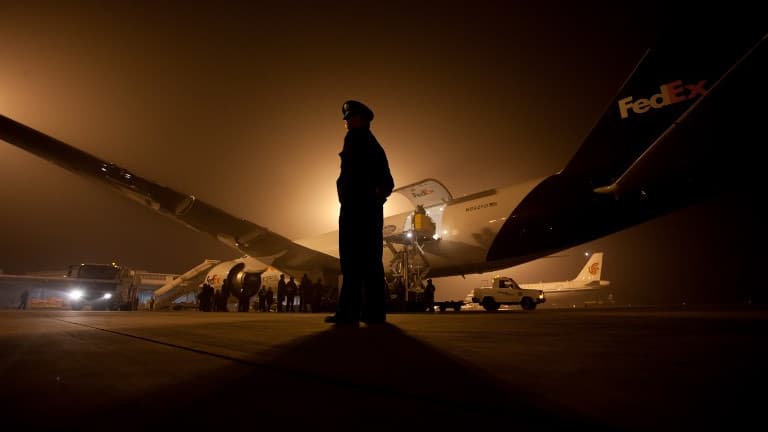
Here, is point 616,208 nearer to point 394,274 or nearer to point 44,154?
point 394,274

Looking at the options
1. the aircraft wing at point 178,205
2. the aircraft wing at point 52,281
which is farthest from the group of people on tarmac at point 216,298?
the aircraft wing at point 52,281

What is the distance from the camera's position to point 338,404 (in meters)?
0.61

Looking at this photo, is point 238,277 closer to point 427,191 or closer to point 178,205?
point 178,205

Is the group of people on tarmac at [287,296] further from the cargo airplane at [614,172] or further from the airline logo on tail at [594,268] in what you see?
the airline logo on tail at [594,268]

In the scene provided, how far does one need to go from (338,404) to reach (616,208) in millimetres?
9204

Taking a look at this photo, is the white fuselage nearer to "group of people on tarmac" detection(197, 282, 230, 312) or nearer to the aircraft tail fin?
the aircraft tail fin

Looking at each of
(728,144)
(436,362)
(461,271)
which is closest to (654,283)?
(461,271)

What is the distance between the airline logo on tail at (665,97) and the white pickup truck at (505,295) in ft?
30.3

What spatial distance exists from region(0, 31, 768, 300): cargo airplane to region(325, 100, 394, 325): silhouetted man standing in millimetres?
6452

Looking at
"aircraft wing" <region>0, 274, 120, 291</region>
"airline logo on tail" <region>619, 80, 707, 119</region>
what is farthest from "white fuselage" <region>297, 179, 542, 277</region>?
"aircraft wing" <region>0, 274, 120, 291</region>

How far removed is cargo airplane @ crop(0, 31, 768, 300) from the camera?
6.48 metres

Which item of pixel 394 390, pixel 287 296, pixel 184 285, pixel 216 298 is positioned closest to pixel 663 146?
pixel 394 390

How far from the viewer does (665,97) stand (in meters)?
7.84

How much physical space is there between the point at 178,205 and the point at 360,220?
8233 millimetres
